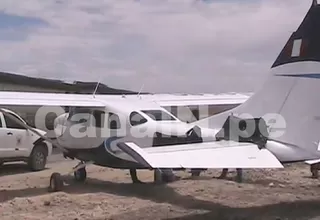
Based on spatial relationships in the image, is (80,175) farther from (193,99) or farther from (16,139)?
(193,99)

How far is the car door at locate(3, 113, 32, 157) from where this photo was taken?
16.0m

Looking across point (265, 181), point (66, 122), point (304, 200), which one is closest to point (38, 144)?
point (66, 122)

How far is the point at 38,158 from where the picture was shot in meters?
16.8

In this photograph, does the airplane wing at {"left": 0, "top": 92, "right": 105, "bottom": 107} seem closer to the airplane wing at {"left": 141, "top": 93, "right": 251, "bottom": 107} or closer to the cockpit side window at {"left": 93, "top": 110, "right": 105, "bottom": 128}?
the cockpit side window at {"left": 93, "top": 110, "right": 105, "bottom": 128}

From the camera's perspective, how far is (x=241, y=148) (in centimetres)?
942

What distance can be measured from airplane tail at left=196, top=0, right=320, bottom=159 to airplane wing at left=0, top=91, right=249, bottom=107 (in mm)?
4149

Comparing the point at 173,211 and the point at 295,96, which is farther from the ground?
the point at 295,96

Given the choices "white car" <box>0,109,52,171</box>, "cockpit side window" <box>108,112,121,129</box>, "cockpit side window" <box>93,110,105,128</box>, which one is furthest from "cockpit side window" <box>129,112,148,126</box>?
"white car" <box>0,109,52,171</box>

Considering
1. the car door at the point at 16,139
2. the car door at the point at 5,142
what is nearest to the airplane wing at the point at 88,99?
the car door at the point at 5,142

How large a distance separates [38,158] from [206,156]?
8.96 meters

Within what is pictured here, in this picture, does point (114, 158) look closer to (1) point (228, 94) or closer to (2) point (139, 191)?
(2) point (139, 191)

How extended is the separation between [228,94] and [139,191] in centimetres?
597

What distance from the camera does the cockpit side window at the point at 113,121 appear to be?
41.3 feet

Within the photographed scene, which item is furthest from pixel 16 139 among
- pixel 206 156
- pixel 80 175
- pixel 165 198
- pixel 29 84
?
pixel 29 84
